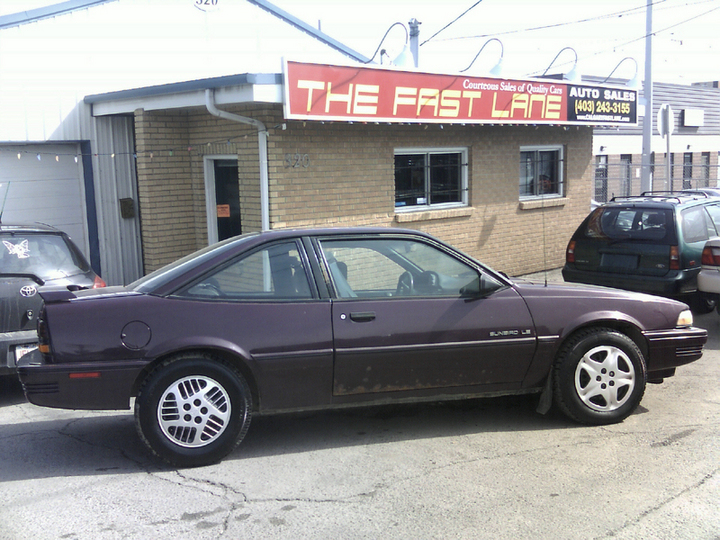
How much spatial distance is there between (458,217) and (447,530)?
8137mm

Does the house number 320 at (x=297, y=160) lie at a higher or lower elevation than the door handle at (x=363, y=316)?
higher

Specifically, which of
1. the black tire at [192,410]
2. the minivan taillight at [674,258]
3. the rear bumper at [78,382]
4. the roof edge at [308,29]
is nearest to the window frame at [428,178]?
the roof edge at [308,29]

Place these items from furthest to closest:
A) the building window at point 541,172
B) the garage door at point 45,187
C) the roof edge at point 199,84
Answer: the building window at point 541,172 → the garage door at point 45,187 → the roof edge at point 199,84

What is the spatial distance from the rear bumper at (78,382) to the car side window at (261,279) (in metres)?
0.63

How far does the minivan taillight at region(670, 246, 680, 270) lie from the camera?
873cm

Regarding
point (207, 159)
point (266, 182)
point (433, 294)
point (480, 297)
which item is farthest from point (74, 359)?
point (207, 159)

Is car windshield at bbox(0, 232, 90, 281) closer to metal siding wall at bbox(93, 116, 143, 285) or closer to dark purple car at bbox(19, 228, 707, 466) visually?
dark purple car at bbox(19, 228, 707, 466)

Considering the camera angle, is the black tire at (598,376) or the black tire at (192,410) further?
the black tire at (598,376)

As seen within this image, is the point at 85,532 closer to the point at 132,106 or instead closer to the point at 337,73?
the point at 337,73

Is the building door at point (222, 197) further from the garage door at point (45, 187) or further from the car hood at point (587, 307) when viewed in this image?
the car hood at point (587, 307)

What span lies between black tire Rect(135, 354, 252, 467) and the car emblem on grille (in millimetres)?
2195

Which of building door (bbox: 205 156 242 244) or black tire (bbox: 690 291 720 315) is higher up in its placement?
building door (bbox: 205 156 242 244)

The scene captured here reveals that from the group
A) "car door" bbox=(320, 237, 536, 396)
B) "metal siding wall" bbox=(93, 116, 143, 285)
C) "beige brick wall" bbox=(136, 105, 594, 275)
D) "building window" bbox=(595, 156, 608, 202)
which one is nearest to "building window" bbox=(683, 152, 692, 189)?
"building window" bbox=(595, 156, 608, 202)

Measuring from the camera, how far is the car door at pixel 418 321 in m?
5.00
